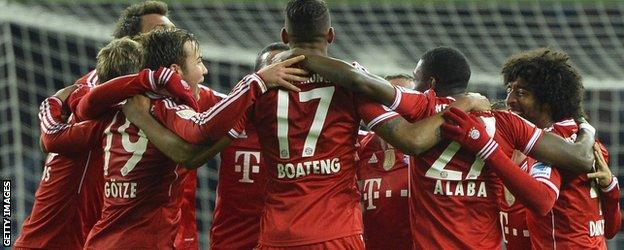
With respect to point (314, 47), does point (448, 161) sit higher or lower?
lower

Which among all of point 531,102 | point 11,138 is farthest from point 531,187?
point 11,138

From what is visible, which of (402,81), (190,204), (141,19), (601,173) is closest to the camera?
(601,173)

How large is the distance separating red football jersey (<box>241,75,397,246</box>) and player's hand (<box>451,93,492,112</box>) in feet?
1.13

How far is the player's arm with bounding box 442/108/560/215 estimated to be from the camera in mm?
3859

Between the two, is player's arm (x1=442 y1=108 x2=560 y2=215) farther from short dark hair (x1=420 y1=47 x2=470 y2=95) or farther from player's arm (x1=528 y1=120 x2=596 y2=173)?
short dark hair (x1=420 y1=47 x2=470 y2=95)

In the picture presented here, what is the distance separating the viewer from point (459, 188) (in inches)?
160

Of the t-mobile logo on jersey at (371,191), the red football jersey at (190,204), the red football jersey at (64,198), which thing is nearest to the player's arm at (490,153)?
the t-mobile logo on jersey at (371,191)

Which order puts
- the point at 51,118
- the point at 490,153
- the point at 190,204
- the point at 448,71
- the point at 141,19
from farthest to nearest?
the point at 141,19 < the point at 190,204 < the point at 51,118 < the point at 448,71 < the point at 490,153

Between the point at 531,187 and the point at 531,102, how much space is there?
Result: 56 centimetres

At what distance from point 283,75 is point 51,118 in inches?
51.5

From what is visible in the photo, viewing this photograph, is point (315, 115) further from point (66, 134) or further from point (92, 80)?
point (92, 80)

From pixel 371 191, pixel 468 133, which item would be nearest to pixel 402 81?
pixel 371 191

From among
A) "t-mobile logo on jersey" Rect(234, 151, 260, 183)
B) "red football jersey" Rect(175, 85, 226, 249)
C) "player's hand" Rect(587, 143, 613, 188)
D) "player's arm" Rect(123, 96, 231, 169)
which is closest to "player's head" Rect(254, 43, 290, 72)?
"red football jersey" Rect(175, 85, 226, 249)

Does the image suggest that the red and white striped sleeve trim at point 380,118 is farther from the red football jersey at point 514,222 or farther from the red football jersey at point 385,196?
the red football jersey at point 514,222
